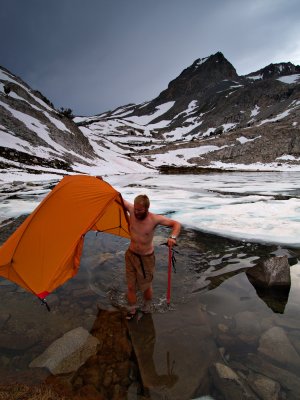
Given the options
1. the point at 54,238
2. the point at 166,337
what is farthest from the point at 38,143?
the point at 166,337

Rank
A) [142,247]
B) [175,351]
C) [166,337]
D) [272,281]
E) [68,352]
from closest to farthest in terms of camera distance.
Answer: [68,352] → [175,351] → [166,337] → [142,247] → [272,281]

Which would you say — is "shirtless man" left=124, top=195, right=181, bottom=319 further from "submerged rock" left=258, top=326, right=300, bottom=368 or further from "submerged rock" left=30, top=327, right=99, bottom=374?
"submerged rock" left=258, top=326, right=300, bottom=368

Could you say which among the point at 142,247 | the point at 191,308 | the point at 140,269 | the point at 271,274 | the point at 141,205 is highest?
the point at 141,205

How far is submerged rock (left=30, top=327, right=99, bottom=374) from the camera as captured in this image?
4.20 meters

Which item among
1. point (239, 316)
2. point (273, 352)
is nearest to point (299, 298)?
point (239, 316)

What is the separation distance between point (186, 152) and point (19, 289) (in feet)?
241

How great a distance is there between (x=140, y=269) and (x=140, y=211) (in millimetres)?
1197

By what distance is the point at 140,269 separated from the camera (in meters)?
5.65

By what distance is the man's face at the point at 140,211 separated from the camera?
5250 millimetres

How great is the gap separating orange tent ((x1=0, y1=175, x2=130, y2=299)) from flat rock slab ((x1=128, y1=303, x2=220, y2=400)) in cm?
171

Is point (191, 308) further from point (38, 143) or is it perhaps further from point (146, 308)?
point (38, 143)

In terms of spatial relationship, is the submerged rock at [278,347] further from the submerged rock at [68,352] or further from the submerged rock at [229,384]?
the submerged rock at [68,352]

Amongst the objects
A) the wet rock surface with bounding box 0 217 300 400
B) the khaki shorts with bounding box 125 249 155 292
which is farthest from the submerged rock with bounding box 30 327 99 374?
the khaki shorts with bounding box 125 249 155 292

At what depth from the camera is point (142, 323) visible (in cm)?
536
